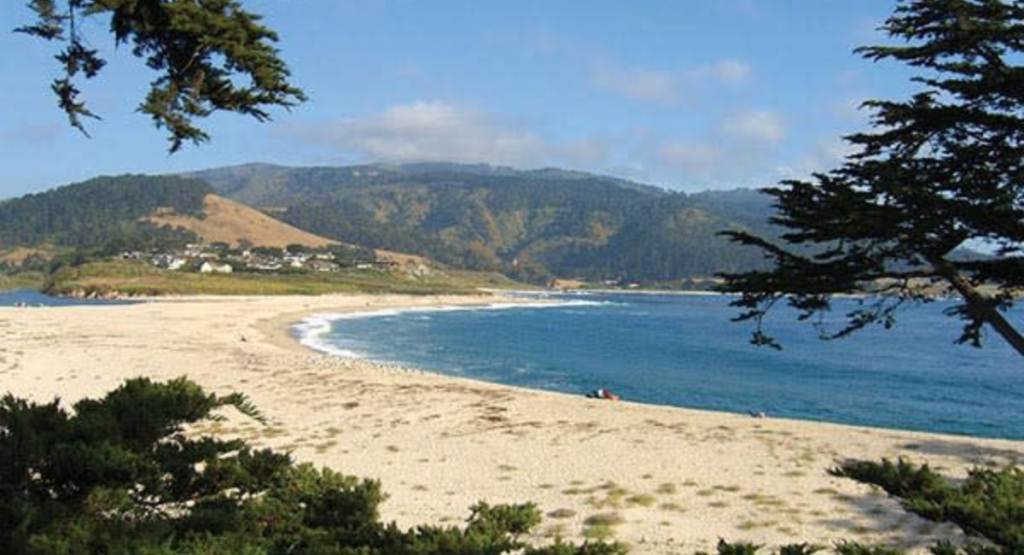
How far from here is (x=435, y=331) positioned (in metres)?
73.1

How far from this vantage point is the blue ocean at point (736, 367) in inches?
1339

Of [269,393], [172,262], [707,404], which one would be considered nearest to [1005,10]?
[269,393]

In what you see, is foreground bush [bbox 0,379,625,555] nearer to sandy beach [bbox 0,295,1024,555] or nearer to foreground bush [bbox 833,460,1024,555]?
foreground bush [bbox 833,460,1024,555]

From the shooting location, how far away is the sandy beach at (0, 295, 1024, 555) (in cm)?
1138

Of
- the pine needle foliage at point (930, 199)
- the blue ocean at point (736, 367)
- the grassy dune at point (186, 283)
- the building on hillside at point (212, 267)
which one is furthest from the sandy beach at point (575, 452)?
the building on hillside at point (212, 267)

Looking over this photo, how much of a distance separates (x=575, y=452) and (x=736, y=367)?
115 ft

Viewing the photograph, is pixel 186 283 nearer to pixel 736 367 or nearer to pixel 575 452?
pixel 736 367

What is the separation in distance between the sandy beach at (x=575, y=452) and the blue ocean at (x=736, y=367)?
1118cm

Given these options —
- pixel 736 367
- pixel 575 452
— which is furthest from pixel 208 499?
pixel 736 367

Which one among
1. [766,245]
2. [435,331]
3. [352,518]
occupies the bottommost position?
[435,331]

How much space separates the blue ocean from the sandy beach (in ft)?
36.7

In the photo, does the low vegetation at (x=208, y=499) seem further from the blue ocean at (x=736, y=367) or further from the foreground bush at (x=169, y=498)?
the blue ocean at (x=736, y=367)

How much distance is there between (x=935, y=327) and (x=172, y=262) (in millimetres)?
139365

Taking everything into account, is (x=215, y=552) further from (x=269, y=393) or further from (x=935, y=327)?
(x=935, y=327)
